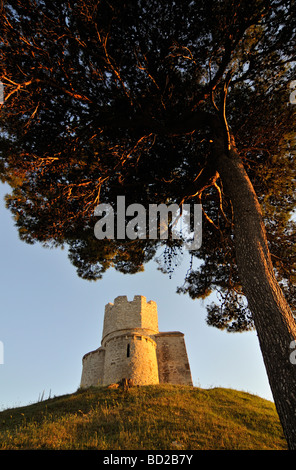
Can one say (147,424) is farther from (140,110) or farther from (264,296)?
(140,110)

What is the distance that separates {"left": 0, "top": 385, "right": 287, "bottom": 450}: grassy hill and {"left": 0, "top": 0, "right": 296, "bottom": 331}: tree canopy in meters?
3.06

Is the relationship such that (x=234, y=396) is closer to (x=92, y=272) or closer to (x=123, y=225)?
(x=92, y=272)

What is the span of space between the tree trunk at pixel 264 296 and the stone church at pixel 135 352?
1400cm

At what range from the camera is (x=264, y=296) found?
161 inches

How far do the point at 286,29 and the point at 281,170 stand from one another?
336cm

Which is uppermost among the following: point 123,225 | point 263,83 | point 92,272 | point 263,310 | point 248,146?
point 263,83

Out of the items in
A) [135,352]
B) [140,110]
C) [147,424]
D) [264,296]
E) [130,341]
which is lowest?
[147,424]

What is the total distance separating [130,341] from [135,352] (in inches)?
33.4

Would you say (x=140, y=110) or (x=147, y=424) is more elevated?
(x=140, y=110)

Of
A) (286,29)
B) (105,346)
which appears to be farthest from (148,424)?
(105,346)

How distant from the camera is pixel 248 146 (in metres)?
7.53

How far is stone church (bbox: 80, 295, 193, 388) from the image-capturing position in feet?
54.2
